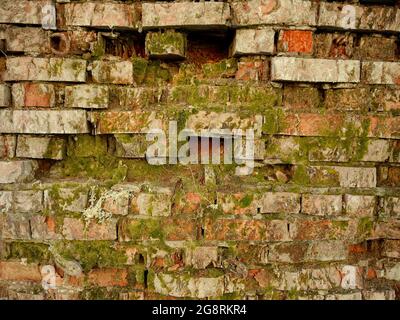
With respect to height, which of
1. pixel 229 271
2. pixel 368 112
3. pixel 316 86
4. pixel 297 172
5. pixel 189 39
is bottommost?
pixel 229 271

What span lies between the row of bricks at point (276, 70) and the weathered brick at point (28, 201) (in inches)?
19.7

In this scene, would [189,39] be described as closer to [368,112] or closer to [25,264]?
[368,112]

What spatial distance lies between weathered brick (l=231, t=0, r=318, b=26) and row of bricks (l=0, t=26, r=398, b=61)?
37 millimetres

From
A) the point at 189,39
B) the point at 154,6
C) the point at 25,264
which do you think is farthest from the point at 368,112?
the point at 25,264

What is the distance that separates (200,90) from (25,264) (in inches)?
43.6

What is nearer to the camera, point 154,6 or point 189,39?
point 154,6

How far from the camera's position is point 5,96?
1.41 m

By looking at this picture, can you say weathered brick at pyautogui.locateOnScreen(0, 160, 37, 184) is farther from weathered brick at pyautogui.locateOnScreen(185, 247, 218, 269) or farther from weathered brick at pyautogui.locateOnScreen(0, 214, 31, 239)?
weathered brick at pyautogui.locateOnScreen(185, 247, 218, 269)

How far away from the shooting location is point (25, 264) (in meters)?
1.45

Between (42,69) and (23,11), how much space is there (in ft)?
0.86

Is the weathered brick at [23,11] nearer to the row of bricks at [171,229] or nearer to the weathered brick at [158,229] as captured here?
the row of bricks at [171,229]

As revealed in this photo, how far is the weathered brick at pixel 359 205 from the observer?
143 centimetres

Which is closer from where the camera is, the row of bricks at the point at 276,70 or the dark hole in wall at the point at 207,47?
the row of bricks at the point at 276,70

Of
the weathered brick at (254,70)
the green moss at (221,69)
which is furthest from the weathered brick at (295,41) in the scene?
the green moss at (221,69)
